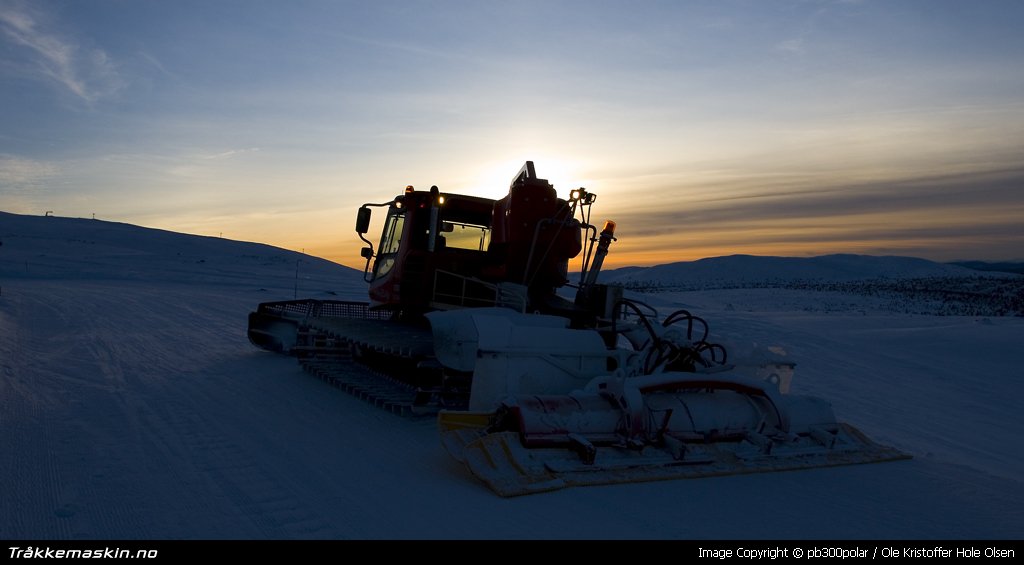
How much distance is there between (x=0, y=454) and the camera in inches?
219

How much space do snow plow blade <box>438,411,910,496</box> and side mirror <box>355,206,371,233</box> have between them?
17.5ft

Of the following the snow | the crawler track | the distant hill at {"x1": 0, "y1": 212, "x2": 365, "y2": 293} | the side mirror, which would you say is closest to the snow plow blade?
the snow

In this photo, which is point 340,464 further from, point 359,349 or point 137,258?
point 137,258

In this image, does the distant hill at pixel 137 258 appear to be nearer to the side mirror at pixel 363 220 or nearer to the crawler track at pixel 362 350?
the crawler track at pixel 362 350

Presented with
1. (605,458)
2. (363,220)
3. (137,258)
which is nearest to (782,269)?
(137,258)

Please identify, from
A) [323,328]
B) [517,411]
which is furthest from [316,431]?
[323,328]

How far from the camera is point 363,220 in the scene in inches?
410

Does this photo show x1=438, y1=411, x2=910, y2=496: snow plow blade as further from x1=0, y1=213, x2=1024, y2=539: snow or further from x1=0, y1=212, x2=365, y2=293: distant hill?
x1=0, y1=212, x2=365, y2=293: distant hill

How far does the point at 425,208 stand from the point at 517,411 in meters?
5.13

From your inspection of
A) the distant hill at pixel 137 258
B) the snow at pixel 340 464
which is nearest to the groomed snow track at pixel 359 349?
the snow at pixel 340 464

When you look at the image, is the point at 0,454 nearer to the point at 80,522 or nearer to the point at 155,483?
the point at 155,483

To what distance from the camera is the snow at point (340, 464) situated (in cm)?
434

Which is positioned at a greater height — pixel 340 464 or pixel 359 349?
pixel 359 349

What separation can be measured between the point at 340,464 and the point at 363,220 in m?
5.30
